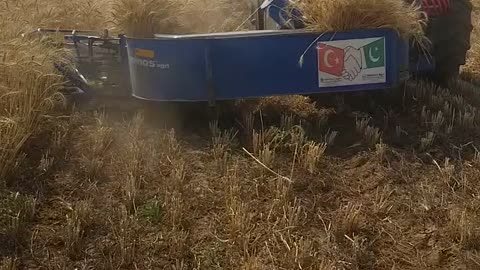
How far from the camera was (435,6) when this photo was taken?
5625mm

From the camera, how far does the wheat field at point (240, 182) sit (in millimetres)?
3270

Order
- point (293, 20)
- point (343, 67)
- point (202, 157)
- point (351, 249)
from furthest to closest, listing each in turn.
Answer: point (293, 20)
point (343, 67)
point (202, 157)
point (351, 249)

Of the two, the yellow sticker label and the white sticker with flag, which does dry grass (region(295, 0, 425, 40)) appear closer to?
the white sticker with flag

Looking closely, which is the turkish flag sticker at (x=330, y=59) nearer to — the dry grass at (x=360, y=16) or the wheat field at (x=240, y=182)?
the dry grass at (x=360, y=16)

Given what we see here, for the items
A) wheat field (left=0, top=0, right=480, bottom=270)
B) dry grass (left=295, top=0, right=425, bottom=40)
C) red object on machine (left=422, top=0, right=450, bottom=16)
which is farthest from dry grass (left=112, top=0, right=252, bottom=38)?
red object on machine (left=422, top=0, right=450, bottom=16)

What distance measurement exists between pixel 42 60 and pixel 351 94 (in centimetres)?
226

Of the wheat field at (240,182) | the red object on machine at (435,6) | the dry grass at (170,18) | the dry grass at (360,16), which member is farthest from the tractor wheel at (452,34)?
the dry grass at (170,18)

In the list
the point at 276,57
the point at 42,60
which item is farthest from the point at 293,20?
the point at 42,60

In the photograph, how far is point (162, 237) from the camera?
336 centimetres

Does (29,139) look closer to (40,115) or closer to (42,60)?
(40,115)

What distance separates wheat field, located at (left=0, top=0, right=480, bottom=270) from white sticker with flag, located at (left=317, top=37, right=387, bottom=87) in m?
0.32

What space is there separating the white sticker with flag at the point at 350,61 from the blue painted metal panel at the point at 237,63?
33mm

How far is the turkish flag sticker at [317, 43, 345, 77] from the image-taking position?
458 centimetres

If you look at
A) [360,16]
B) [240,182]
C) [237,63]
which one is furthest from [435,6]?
[240,182]
